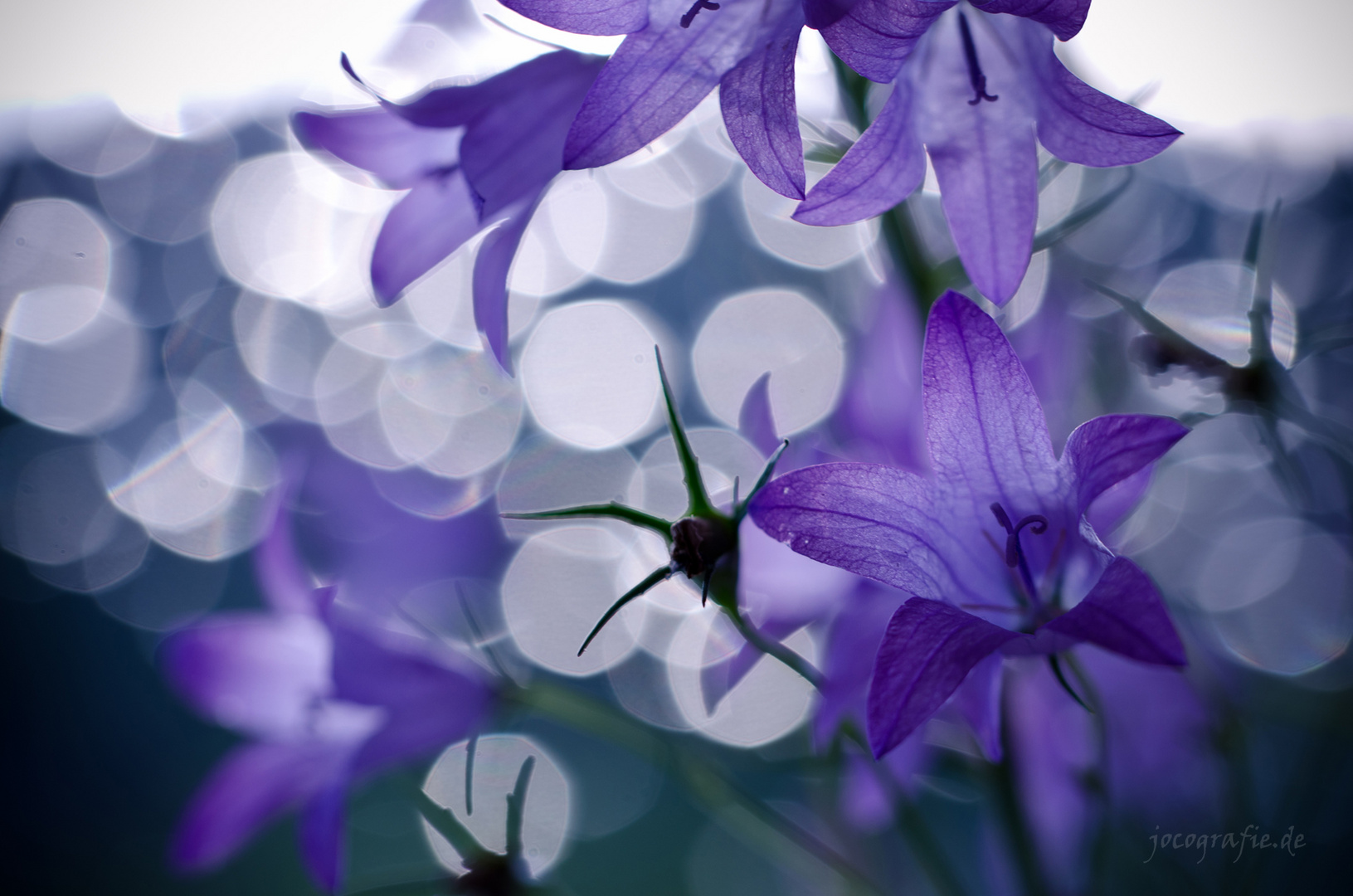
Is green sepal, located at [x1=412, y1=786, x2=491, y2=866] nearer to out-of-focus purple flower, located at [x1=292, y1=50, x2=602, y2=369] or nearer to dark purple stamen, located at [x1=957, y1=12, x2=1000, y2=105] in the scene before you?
out-of-focus purple flower, located at [x1=292, y1=50, x2=602, y2=369]

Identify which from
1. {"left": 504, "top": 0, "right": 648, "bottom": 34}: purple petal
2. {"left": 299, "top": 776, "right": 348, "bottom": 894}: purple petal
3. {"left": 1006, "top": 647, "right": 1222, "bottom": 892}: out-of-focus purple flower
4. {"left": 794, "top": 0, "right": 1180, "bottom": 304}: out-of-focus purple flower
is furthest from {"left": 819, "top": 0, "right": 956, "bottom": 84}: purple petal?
{"left": 299, "top": 776, "right": 348, "bottom": 894}: purple petal

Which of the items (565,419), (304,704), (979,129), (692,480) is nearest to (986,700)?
(692,480)

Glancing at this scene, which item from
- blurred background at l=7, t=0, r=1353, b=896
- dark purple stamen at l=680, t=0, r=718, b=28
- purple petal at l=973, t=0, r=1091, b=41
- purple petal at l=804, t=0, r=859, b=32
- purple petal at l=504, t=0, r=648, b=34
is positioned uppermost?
purple petal at l=973, t=0, r=1091, b=41

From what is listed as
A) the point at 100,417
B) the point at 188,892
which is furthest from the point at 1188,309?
the point at 100,417

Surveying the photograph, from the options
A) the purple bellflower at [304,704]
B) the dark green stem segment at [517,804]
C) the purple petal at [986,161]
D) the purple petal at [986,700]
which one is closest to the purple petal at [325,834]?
the purple bellflower at [304,704]

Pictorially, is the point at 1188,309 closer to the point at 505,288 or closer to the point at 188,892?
the point at 505,288

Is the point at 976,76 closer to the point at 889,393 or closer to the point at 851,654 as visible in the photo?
the point at 889,393
